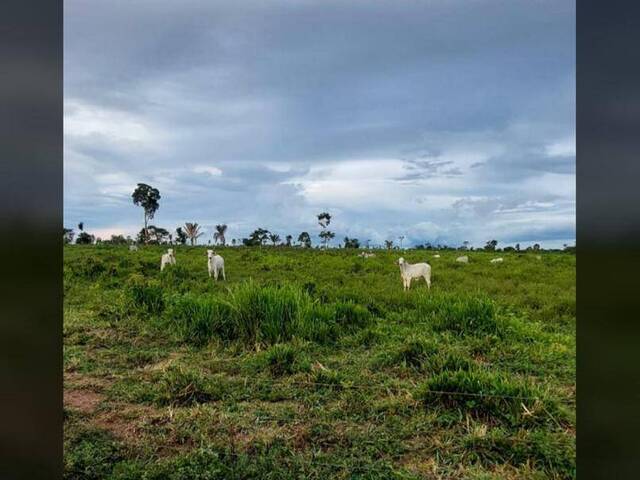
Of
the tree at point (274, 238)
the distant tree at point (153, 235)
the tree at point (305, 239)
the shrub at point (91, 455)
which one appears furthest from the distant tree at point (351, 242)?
the shrub at point (91, 455)

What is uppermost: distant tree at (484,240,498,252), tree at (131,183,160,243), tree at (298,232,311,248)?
tree at (131,183,160,243)

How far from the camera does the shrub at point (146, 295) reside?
1838 millimetres

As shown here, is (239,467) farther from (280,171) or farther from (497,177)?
(497,177)

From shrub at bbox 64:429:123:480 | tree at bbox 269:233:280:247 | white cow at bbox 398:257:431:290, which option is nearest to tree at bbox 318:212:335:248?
tree at bbox 269:233:280:247

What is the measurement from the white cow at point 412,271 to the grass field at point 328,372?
0.02m

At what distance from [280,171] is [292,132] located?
148mm

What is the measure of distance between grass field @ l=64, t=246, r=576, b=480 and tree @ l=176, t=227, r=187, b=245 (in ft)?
0.26

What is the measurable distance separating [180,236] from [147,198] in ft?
0.63

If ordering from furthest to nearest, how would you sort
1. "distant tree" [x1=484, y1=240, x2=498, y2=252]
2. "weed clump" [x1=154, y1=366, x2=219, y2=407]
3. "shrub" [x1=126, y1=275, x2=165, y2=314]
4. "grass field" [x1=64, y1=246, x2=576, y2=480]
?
"shrub" [x1=126, y1=275, x2=165, y2=314]
"weed clump" [x1=154, y1=366, x2=219, y2=407]
"distant tree" [x1=484, y1=240, x2=498, y2=252]
"grass field" [x1=64, y1=246, x2=576, y2=480]

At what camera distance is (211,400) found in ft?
4.96

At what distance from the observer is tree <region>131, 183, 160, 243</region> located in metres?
1.65

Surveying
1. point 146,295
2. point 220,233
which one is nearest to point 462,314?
point 220,233

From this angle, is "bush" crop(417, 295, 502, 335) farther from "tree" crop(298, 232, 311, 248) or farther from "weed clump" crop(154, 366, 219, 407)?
"weed clump" crop(154, 366, 219, 407)
